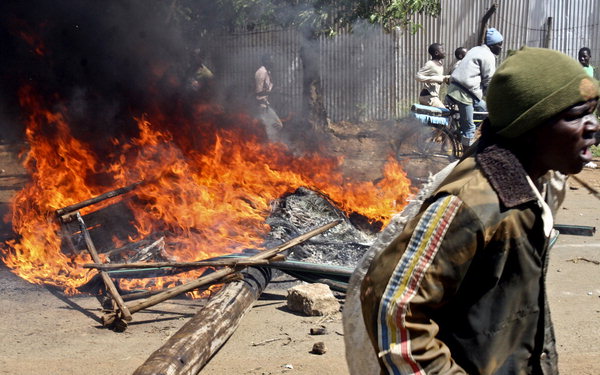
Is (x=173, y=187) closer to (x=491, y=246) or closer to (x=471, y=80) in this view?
(x=471, y=80)

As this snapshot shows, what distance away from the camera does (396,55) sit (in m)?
16.6

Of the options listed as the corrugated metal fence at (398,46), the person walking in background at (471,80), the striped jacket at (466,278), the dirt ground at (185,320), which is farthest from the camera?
the corrugated metal fence at (398,46)

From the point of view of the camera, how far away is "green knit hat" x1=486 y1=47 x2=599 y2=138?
1562 mm

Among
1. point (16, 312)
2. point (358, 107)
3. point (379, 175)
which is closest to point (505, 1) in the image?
point (358, 107)

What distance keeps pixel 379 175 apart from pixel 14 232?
5930 millimetres

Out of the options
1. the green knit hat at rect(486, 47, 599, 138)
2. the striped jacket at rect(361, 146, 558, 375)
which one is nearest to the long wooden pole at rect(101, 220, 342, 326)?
the striped jacket at rect(361, 146, 558, 375)

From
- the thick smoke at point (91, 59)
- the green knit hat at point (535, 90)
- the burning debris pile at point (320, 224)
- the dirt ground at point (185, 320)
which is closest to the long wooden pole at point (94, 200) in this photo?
the dirt ground at point (185, 320)

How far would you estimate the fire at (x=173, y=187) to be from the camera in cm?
660

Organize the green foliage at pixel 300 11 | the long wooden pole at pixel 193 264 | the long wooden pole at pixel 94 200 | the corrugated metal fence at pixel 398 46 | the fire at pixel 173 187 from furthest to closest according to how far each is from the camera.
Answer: the corrugated metal fence at pixel 398 46
the green foliage at pixel 300 11
the fire at pixel 173 187
the long wooden pole at pixel 94 200
the long wooden pole at pixel 193 264

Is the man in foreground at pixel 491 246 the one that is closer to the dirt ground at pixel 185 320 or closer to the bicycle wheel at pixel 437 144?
the dirt ground at pixel 185 320

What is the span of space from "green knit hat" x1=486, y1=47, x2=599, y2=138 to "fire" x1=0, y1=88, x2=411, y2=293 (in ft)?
15.9

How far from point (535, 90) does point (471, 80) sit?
A: 29.7 ft

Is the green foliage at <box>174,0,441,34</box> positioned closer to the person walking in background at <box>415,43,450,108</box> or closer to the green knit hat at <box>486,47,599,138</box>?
the person walking in background at <box>415,43,450,108</box>

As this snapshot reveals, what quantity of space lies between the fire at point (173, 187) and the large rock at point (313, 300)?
1311 millimetres
